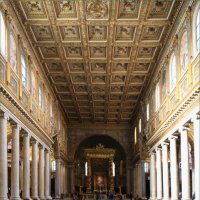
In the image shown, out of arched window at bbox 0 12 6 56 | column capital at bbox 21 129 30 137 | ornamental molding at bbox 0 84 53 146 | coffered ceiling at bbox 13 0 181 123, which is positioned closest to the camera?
ornamental molding at bbox 0 84 53 146

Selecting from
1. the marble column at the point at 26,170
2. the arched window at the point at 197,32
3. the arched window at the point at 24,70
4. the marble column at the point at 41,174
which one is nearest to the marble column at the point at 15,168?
the marble column at the point at 26,170

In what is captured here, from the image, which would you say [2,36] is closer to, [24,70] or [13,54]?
[13,54]

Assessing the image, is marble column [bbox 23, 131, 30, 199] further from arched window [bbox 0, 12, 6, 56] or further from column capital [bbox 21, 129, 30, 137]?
arched window [bbox 0, 12, 6, 56]

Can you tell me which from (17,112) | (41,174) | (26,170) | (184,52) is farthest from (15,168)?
(184,52)

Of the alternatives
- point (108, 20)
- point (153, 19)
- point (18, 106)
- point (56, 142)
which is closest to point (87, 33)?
point (108, 20)

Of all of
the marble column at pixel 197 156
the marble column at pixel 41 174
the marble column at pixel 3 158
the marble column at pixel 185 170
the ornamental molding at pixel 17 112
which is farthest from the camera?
the marble column at pixel 41 174

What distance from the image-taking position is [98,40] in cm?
2912

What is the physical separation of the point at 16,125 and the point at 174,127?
9.08 meters

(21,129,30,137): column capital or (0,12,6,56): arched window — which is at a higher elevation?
(0,12,6,56): arched window

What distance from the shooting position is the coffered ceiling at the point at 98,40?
24484 millimetres

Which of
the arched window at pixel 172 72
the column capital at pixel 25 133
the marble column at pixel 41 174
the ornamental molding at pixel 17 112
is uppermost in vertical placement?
the arched window at pixel 172 72

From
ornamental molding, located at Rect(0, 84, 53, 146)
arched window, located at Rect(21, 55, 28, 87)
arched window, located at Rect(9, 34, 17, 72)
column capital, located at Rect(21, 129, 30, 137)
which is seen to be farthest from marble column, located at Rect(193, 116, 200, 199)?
column capital, located at Rect(21, 129, 30, 137)

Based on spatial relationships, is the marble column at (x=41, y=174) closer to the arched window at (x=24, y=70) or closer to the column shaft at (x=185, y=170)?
the arched window at (x=24, y=70)

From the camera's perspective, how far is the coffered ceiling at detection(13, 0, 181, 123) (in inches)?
964
